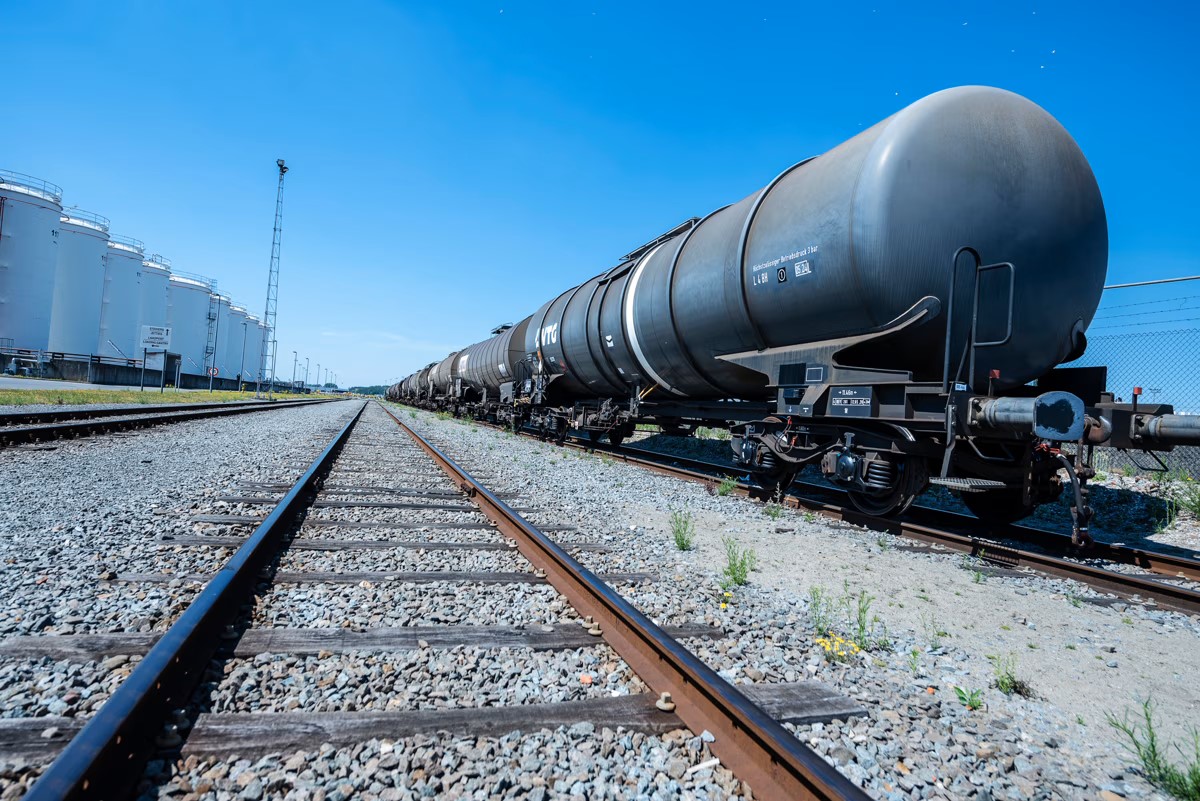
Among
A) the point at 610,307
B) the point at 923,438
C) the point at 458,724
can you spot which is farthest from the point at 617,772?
the point at 610,307

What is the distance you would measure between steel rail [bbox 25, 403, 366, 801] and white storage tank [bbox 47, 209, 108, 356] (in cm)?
6202

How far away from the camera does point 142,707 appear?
1794 mm

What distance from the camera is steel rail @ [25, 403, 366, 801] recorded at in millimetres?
1475

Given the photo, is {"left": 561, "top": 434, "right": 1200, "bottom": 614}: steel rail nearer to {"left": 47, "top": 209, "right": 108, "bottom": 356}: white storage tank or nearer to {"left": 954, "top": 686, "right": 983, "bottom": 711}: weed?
{"left": 954, "top": 686, "right": 983, "bottom": 711}: weed

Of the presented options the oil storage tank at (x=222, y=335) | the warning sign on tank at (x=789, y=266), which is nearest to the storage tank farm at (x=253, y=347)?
the oil storage tank at (x=222, y=335)

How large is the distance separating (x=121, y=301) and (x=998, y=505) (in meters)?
70.7

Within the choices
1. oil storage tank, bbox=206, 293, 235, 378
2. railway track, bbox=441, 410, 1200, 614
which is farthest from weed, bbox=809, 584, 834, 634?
oil storage tank, bbox=206, 293, 235, 378

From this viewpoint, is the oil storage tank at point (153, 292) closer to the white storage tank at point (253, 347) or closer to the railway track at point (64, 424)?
the white storage tank at point (253, 347)

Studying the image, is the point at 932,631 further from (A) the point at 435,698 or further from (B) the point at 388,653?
(B) the point at 388,653

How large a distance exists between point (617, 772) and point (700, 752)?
294 millimetres

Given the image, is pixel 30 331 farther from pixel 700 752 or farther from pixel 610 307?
pixel 700 752

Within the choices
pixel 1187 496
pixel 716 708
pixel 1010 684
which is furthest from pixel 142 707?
pixel 1187 496

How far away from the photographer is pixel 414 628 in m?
2.83

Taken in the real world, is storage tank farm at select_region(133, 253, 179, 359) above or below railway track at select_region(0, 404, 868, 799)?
above
